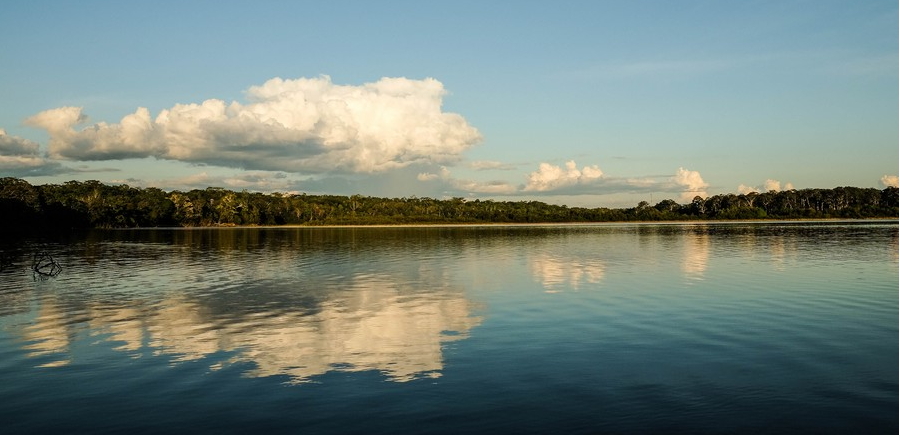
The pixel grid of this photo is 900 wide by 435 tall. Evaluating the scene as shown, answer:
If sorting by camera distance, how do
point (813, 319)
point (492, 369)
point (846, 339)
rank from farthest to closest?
1. point (813, 319)
2. point (846, 339)
3. point (492, 369)

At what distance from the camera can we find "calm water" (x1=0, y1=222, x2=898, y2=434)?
1509cm

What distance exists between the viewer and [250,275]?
52594 millimetres

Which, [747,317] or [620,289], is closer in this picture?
[747,317]

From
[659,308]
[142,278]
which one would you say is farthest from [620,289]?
[142,278]

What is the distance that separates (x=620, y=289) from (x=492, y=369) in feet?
76.1

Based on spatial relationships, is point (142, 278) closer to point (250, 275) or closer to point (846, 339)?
point (250, 275)

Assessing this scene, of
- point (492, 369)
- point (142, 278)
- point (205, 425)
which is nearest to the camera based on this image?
point (205, 425)

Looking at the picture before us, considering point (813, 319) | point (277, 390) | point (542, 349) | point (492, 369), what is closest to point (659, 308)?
point (813, 319)

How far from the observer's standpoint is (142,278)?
164 feet

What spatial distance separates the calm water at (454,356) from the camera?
15.1 meters

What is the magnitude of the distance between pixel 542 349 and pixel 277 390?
31.6 feet

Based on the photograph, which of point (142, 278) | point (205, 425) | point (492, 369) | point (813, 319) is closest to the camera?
point (205, 425)

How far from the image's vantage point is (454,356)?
2162 cm

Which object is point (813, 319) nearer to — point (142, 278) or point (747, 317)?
point (747, 317)
